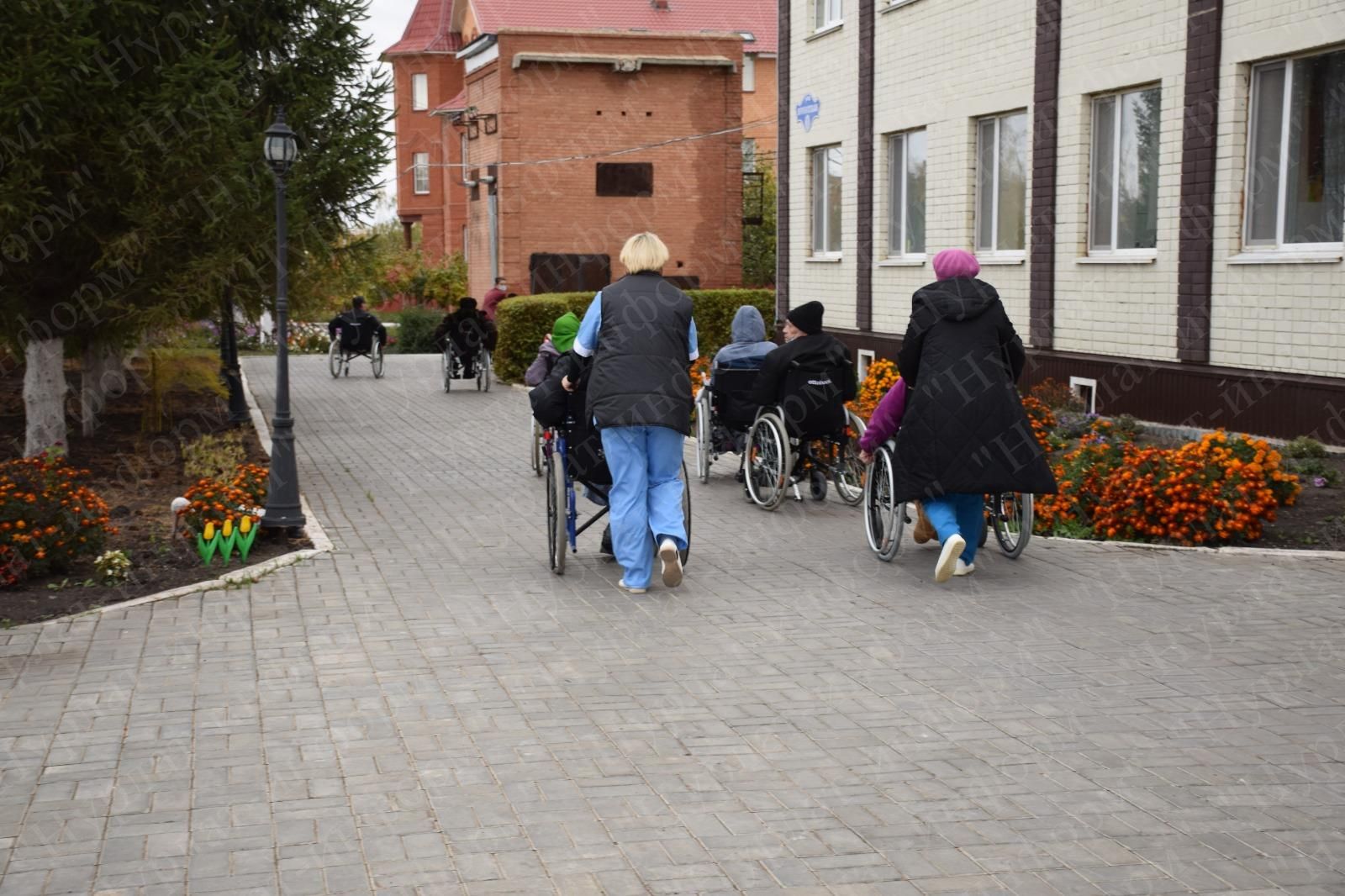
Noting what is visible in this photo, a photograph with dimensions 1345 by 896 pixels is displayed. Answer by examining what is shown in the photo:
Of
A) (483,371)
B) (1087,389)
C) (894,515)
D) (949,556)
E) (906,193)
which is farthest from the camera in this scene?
(483,371)

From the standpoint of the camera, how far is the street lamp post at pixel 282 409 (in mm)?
10898

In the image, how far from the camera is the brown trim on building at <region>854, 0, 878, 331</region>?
71.8 ft

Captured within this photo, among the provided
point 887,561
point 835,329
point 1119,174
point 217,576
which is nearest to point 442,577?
point 217,576

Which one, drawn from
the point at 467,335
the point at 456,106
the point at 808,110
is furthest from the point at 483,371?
the point at 456,106

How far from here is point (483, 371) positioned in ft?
86.9

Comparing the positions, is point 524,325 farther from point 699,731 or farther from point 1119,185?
point 699,731

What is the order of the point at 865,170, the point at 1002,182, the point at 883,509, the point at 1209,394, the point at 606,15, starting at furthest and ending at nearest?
the point at 606,15
the point at 865,170
the point at 1002,182
the point at 1209,394
the point at 883,509

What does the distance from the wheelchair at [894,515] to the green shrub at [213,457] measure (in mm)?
5758

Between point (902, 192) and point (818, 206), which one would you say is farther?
point (818, 206)

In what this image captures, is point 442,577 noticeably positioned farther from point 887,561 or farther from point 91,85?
point 91,85

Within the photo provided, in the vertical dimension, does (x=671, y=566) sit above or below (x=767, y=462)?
below

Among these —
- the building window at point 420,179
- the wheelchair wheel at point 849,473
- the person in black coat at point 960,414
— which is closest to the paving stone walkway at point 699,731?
the person in black coat at point 960,414

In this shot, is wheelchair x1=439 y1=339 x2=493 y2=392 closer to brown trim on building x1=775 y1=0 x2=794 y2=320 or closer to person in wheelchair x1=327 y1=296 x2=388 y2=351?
person in wheelchair x1=327 y1=296 x2=388 y2=351

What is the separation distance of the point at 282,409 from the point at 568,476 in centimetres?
316
